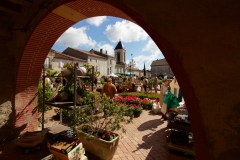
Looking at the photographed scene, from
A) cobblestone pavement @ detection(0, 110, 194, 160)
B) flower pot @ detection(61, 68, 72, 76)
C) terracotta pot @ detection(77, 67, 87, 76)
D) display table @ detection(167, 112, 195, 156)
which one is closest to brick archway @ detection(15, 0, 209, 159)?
cobblestone pavement @ detection(0, 110, 194, 160)

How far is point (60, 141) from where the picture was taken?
158 inches

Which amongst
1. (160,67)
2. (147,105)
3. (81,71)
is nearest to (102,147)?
(81,71)

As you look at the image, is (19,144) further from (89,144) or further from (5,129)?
(89,144)

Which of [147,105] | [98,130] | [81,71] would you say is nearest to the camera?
[98,130]

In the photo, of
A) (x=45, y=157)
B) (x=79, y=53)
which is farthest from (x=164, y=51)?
(x=79, y=53)

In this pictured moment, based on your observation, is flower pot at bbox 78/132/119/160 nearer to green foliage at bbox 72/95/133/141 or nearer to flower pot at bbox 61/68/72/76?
green foliage at bbox 72/95/133/141

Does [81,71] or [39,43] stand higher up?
[39,43]

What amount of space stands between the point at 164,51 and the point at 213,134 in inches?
48.9

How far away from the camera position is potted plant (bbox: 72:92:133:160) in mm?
3645

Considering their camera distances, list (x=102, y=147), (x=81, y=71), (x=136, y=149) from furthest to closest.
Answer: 1. (x=81, y=71)
2. (x=136, y=149)
3. (x=102, y=147)

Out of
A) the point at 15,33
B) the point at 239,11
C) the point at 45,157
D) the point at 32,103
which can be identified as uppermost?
the point at 15,33

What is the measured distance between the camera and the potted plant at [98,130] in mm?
3645

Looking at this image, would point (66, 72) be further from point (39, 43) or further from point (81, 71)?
point (39, 43)

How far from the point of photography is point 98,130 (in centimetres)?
404
